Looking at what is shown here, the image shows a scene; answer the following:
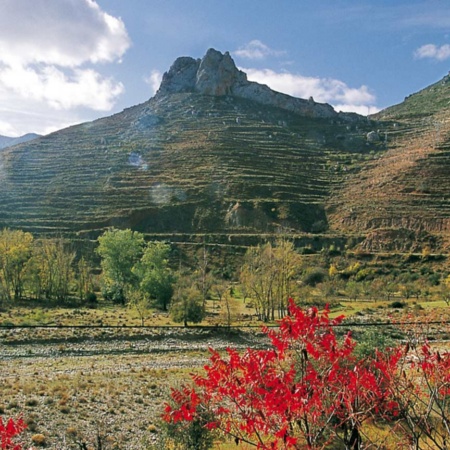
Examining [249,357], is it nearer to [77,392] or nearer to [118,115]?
[77,392]

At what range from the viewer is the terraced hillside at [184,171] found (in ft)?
260

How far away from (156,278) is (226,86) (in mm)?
112714

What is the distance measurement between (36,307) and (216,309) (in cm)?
1911

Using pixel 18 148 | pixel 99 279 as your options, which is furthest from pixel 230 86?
pixel 99 279

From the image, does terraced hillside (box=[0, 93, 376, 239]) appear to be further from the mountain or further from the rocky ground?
the rocky ground

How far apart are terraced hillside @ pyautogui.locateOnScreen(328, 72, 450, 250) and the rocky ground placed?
47482 millimetres

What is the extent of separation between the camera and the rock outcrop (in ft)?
453

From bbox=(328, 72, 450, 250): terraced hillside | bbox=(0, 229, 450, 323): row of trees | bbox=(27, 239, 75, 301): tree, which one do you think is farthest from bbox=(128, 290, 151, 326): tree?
bbox=(328, 72, 450, 250): terraced hillside

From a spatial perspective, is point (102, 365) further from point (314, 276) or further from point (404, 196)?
point (404, 196)

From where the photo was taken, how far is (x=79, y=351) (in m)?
29.2

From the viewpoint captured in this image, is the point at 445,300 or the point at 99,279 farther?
the point at 99,279

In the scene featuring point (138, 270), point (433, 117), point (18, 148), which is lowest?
point (138, 270)

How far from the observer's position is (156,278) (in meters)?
45.4

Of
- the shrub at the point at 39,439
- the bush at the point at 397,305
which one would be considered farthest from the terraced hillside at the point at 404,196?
the shrub at the point at 39,439
